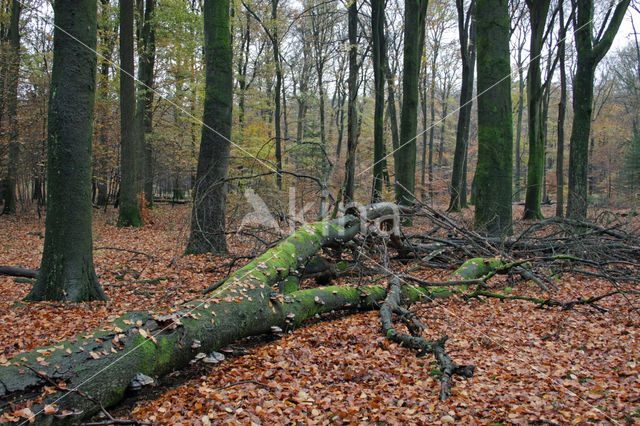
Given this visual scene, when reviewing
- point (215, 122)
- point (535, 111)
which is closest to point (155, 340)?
point (215, 122)

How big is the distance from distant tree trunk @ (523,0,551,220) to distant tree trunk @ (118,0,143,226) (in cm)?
1292

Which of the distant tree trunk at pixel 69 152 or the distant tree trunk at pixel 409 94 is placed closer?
the distant tree trunk at pixel 69 152

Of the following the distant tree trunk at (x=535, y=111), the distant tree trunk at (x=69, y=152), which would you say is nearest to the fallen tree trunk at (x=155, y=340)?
the distant tree trunk at (x=69, y=152)

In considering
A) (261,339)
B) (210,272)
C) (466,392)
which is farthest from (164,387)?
(210,272)

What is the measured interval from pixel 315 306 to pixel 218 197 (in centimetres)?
390

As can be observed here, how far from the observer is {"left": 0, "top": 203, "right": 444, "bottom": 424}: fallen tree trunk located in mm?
2365

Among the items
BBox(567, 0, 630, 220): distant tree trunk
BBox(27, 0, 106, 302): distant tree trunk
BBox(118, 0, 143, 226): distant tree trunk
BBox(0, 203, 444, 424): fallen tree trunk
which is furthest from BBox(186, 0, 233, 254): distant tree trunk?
BBox(567, 0, 630, 220): distant tree trunk

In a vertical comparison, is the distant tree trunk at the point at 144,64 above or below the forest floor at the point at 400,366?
above

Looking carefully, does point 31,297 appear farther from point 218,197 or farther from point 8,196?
point 8,196

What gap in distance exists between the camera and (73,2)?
4734 millimetres

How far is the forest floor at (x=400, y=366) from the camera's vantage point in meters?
2.65

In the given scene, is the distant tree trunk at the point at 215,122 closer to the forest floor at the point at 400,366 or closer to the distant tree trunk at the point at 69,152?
the forest floor at the point at 400,366

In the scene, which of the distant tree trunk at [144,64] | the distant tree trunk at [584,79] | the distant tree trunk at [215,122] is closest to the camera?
the distant tree trunk at [215,122]

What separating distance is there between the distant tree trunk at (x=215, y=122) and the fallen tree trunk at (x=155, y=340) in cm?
318
